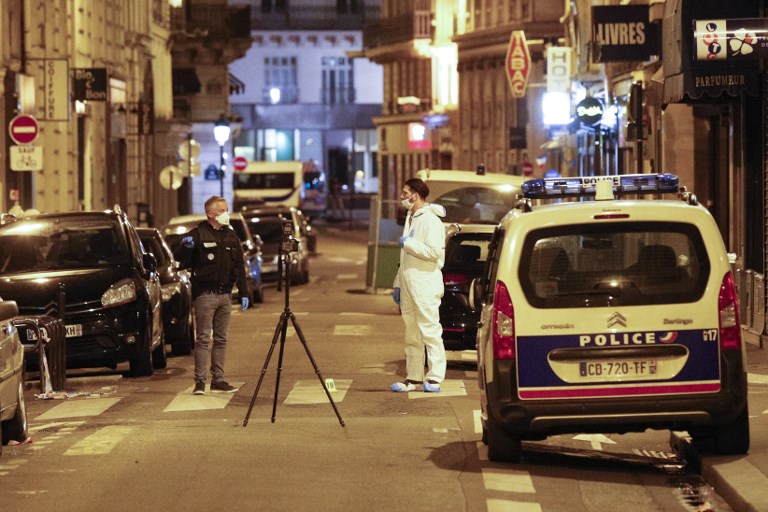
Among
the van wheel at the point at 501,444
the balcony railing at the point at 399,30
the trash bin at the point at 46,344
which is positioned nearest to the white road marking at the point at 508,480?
the van wheel at the point at 501,444

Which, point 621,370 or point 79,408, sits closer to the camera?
point 621,370

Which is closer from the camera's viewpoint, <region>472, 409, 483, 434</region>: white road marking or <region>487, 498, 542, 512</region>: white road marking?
<region>487, 498, 542, 512</region>: white road marking

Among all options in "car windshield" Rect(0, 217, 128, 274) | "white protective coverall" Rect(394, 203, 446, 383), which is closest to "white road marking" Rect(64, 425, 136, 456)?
"white protective coverall" Rect(394, 203, 446, 383)

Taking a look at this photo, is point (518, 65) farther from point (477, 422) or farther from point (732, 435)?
point (732, 435)

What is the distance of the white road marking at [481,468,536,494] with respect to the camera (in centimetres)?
1063

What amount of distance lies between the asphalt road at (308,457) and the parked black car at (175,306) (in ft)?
9.00

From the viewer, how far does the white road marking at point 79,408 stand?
15.2m

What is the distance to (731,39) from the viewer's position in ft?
65.1

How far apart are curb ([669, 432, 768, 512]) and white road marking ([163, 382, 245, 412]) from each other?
5.05m

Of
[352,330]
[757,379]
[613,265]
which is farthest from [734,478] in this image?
[352,330]

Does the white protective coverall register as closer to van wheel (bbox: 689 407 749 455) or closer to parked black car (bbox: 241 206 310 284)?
van wheel (bbox: 689 407 749 455)

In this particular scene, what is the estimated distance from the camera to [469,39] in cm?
7662

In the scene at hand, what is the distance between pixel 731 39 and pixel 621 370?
376 inches

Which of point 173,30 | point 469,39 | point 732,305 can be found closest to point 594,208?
point 732,305
